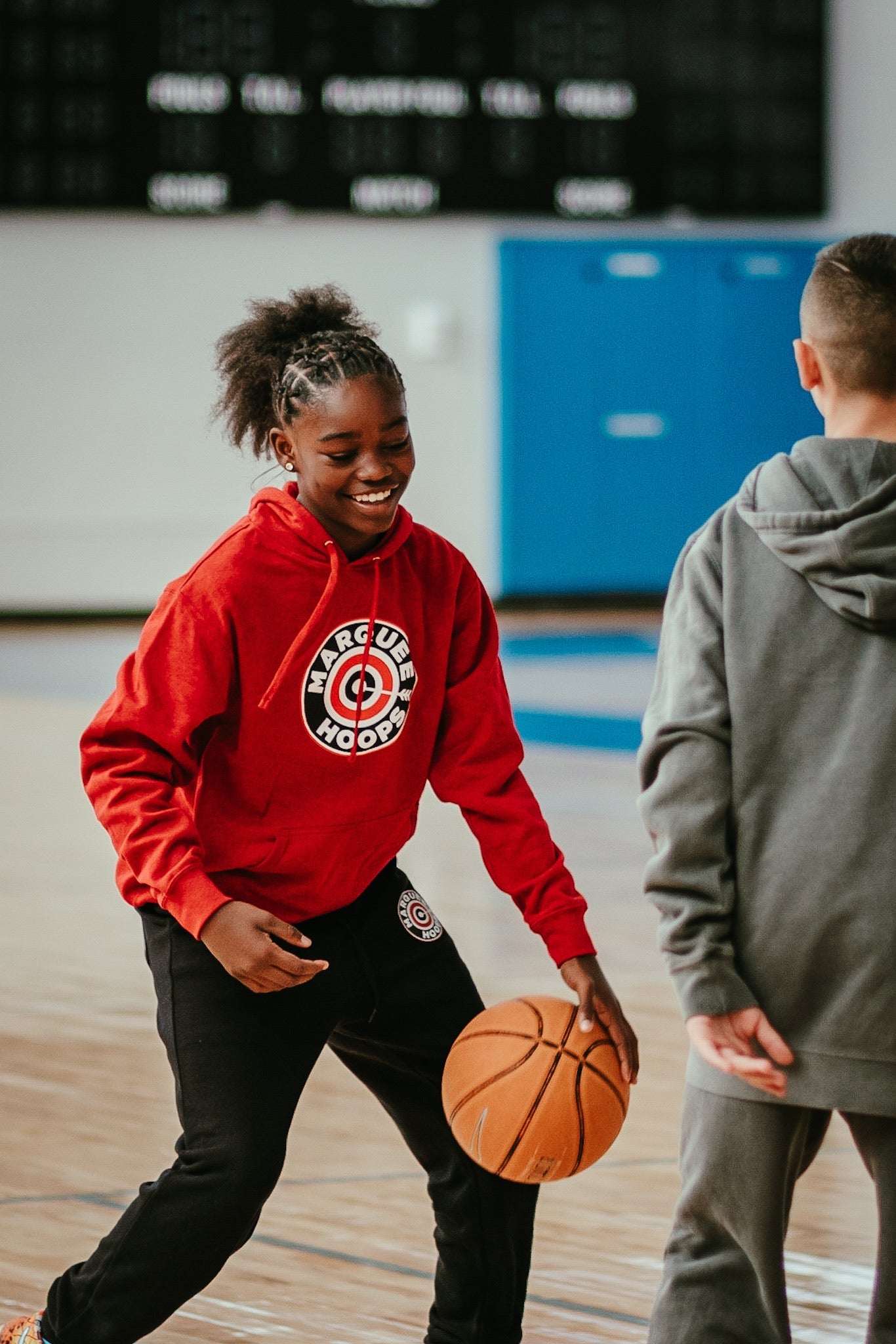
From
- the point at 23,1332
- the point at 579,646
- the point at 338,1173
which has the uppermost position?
the point at 23,1332

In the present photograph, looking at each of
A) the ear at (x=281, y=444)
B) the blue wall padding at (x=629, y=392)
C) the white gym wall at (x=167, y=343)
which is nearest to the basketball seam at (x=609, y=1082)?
the ear at (x=281, y=444)

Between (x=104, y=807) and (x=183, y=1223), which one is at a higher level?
(x=104, y=807)

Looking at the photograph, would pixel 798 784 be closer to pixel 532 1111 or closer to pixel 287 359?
pixel 532 1111

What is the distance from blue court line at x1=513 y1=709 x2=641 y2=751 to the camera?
7.14m

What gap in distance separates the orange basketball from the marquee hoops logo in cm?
34

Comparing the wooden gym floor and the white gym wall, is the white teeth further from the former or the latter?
the white gym wall

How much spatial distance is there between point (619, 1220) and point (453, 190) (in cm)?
962

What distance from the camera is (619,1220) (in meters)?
2.64

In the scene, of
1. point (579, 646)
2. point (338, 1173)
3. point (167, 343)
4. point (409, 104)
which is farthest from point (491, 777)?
point (167, 343)

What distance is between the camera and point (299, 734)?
2035 millimetres

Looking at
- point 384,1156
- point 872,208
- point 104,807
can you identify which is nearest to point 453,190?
point 872,208

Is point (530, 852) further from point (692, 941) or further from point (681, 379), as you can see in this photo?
point (681, 379)

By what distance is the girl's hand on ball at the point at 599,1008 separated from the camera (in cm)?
203

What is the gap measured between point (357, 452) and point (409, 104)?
31.7 ft
